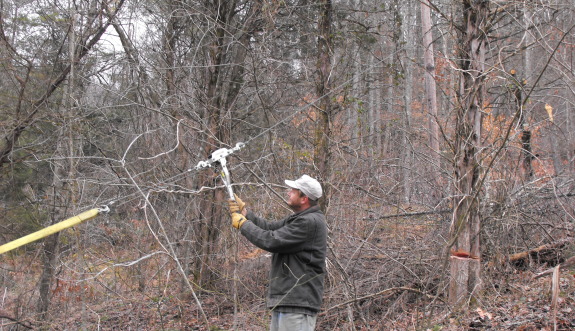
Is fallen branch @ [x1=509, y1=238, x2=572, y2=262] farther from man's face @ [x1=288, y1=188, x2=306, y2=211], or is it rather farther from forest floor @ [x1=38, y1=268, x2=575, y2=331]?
man's face @ [x1=288, y1=188, x2=306, y2=211]

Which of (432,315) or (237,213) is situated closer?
(237,213)

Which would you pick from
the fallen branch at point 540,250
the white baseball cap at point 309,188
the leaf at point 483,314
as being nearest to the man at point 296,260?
the white baseball cap at point 309,188

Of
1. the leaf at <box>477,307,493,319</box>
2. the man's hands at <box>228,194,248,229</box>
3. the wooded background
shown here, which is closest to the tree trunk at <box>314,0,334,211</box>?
the wooded background

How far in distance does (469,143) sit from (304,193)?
2.40m

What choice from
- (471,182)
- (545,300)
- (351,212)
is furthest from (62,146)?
(545,300)

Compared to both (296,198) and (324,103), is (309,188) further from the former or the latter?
(324,103)

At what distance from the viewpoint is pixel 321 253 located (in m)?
3.80

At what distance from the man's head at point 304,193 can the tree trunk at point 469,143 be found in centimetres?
211

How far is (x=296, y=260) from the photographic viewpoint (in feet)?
12.2

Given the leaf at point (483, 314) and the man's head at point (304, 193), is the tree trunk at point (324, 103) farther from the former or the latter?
the man's head at point (304, 193)

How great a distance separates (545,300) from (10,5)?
8.79 m

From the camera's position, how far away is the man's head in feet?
12.5

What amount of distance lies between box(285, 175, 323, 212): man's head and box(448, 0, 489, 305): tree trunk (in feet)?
6.93

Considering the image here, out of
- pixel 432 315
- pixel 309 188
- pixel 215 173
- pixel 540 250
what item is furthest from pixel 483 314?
pixel 215 173
